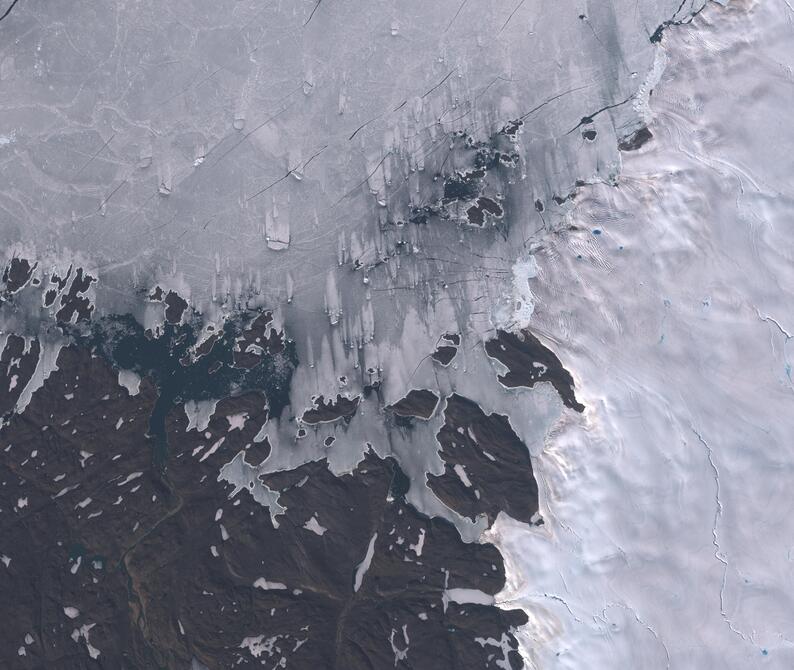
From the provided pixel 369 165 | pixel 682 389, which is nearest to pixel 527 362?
pixel 682 389

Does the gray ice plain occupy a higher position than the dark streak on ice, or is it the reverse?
the gray ice plain

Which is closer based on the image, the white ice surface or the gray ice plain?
the white ice surface

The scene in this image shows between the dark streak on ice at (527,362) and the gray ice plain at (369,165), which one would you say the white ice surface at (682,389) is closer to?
the gray ice plain at (369,165)

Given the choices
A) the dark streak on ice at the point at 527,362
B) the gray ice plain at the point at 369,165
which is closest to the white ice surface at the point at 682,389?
the gray ice plain at the point at 369,165

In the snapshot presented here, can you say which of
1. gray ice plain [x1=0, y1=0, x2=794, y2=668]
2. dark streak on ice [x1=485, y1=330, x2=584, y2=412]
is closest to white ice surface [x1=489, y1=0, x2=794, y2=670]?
gray ice plain [x1=0, y1=0, x2=794, y2=668]

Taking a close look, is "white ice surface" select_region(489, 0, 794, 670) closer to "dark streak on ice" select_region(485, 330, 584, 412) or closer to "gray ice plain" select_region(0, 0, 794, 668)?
"gray ice plain" select_region(0, 0, 794, 668)

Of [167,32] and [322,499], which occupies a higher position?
[167,32]

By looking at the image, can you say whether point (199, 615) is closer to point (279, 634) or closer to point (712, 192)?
point (279, 634)

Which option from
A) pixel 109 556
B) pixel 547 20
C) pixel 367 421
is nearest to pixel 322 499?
pixel 367 421
